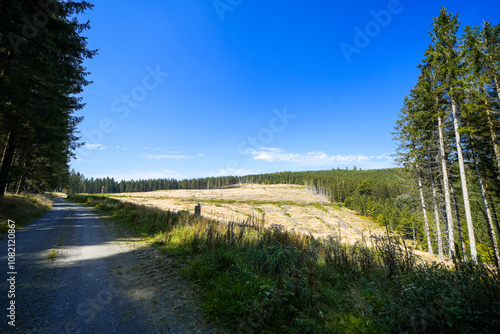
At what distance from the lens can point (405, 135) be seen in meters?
21.4

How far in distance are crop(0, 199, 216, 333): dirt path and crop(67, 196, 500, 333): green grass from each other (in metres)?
0.59

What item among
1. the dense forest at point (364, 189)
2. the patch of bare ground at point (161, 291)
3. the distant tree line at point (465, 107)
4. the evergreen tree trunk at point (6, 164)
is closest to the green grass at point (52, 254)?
the patch of bare ground at point (161, 291)

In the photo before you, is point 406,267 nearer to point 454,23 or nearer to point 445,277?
point 445,277

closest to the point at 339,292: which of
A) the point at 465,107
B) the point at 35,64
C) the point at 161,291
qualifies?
the point at 161,291

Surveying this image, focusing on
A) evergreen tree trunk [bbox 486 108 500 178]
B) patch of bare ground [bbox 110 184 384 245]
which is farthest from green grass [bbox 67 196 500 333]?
evergreen tree trunk [bbox 486 108 500 178]

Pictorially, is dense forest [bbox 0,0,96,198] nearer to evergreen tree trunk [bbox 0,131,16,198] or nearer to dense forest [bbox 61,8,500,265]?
evergreen tree trunk [bbox 0,131,16,198]

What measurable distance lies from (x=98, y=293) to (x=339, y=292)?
5.51m

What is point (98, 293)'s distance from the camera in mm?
4422

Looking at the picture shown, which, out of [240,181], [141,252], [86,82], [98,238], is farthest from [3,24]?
[240,181]

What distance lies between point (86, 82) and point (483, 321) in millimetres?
20229

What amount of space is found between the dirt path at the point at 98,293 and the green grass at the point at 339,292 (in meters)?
0.59

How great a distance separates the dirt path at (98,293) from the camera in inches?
134

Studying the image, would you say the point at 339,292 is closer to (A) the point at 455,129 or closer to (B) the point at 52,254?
(B) the point at 52,254

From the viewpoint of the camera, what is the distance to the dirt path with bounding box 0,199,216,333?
11.1 feet
